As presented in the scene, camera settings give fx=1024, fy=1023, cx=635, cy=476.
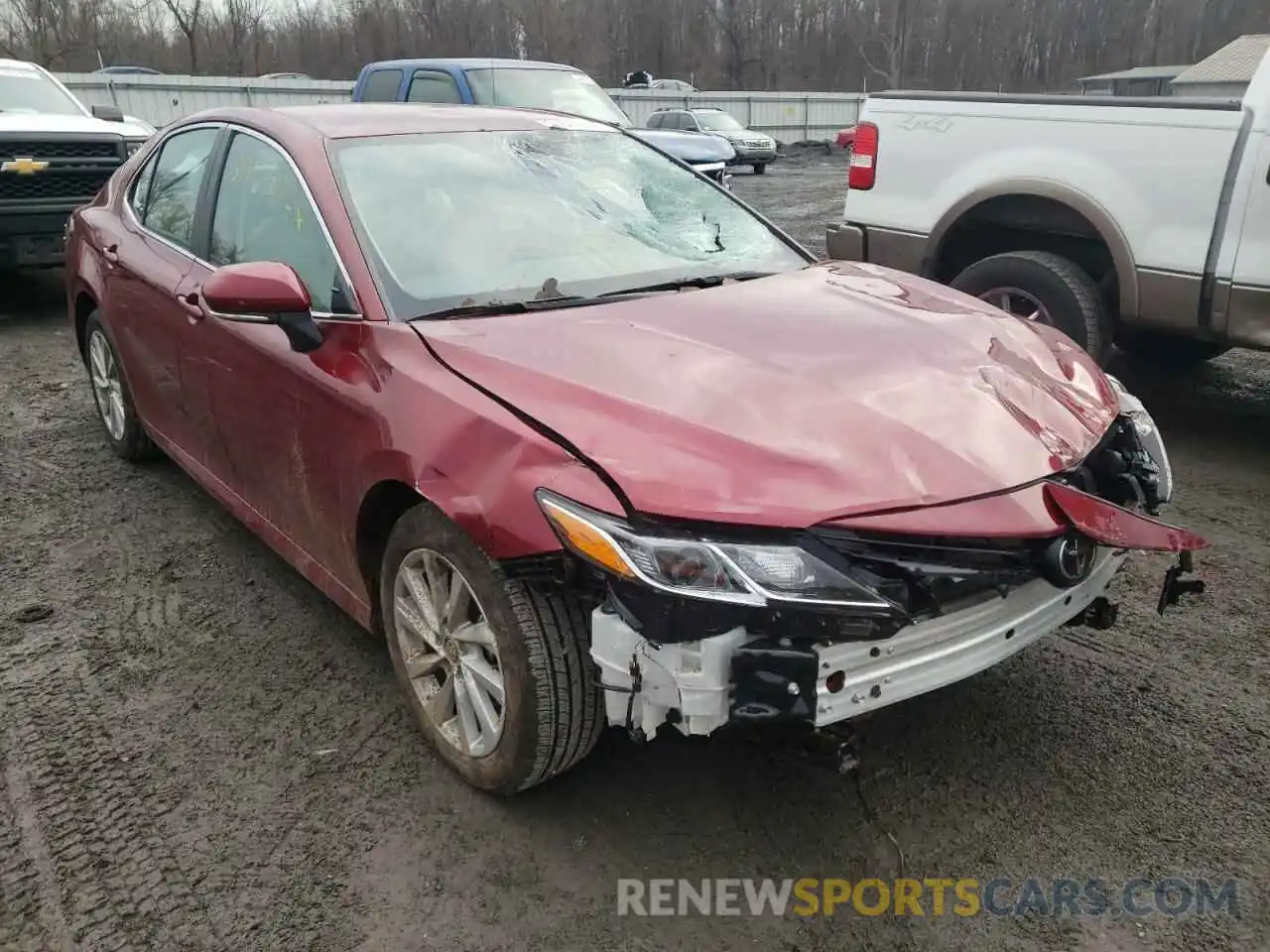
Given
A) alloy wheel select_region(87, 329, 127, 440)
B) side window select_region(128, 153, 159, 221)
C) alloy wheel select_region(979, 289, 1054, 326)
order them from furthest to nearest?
alloy wheel select_region(979, 289, 1054, 326) → alloy wheel select_region(87, 329, 127, 440) → side window select_region(128, 153, 159, 221)

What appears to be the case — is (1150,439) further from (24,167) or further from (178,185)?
(24,167)

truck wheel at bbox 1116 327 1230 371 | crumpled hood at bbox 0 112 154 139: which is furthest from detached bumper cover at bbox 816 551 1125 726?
crumpled hood at bbox 0 112 154 139

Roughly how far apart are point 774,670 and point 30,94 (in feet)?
32.4

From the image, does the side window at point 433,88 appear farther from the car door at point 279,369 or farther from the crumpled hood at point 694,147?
the car door at point 279,369

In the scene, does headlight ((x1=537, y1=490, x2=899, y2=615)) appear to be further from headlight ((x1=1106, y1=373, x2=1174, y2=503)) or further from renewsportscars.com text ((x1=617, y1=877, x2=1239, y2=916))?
headlight ((x1=1106, y1=373, x2=1174, y2=503))

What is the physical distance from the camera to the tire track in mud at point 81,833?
231 centimetres

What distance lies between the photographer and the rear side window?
3934mm

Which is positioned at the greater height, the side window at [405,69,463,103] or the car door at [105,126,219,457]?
the side window at [405,69,463,103]

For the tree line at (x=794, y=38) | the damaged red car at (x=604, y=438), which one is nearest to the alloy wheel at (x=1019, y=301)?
the damaged red car at (x=604, y=438)

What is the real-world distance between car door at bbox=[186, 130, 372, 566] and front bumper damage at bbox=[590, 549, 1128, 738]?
3.58 ft

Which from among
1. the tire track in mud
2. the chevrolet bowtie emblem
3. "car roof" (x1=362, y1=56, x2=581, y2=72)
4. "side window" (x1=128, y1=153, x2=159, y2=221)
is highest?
"car roof" (x1=362, y1=56, x2=581, y2=72)

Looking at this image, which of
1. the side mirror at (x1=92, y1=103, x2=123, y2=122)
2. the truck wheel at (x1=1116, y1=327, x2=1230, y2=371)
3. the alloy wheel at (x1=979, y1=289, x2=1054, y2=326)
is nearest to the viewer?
the alloy wheel at (x1=979, y1=289, x2=1054, y2=326)

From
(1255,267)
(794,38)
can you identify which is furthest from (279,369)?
(794,38)

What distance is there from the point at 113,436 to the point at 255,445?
2.22m
